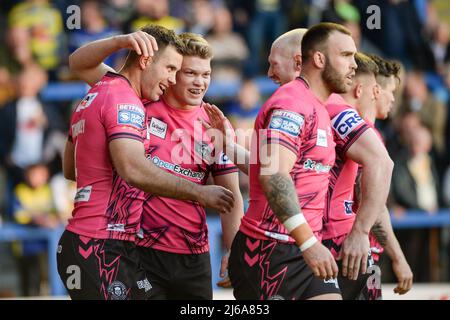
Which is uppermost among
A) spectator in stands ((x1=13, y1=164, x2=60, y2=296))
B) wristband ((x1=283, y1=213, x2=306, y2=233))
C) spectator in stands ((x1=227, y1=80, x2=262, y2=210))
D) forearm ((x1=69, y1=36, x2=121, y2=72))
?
forearm ((x1=69, y1=36, x2=121, y2=72))

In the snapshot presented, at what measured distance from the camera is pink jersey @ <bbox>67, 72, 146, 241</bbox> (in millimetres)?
5723

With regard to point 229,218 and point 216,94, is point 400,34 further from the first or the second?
point 229,218

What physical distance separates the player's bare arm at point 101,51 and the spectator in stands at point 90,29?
18.0 feet

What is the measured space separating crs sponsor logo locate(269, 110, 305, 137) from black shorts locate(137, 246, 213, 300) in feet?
5.10

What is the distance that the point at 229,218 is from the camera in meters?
6.80

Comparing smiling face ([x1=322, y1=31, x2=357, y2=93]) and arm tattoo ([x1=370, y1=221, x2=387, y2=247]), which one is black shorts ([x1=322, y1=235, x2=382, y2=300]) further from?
smiling face ([x1=322, y1=31, x2=357, y2=93])

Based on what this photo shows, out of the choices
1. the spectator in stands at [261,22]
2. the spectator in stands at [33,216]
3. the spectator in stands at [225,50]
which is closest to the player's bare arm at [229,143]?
the spectator in stands at [33,216]

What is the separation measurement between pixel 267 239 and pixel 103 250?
1.02 m

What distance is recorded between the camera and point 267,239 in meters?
5.70

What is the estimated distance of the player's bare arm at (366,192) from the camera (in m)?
5.71

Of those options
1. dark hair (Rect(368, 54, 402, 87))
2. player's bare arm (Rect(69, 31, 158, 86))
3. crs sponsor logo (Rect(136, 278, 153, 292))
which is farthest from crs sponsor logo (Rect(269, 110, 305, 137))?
dark hair (Rect(368, 54, 402, 87))

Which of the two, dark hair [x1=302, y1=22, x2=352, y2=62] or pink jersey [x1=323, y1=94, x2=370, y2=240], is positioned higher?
dark hair [x1=302, y1=22, x2=352, y2=62]

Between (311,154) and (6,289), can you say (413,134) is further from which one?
(311,154)

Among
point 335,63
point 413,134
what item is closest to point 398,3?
point 413,134
